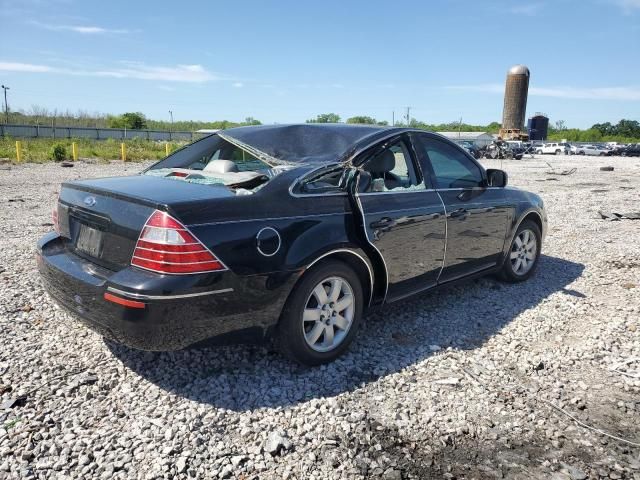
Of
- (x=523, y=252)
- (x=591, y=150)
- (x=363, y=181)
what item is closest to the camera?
(x=363, y=181)

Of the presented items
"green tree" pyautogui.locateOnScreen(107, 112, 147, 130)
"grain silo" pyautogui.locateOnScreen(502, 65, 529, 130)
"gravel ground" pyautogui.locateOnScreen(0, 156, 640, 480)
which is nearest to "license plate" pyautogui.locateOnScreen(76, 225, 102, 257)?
"gravel ground" pyautogui.locateOnScreen(0, 156, 640, 480)

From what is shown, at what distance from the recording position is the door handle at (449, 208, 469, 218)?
4.25 metres

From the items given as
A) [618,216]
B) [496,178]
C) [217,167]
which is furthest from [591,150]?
[217,167]

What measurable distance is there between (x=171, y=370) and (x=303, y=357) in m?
0.91

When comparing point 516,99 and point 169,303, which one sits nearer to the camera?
point 169,303

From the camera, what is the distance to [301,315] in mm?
3154

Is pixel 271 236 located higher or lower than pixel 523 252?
higher

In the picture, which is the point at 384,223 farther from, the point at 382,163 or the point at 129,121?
the point at 129,121

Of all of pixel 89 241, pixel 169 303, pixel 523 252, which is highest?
pixel 89 241

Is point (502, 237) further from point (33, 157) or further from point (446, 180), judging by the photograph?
point (33, 157)

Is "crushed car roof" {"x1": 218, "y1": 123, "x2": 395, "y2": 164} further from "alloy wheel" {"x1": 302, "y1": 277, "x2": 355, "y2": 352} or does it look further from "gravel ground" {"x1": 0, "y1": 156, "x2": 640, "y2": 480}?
"gravel ground" {"x1": 0, "y1": 156, "x2": 640, "y2": 480}

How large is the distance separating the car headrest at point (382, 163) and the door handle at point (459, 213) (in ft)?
2.30

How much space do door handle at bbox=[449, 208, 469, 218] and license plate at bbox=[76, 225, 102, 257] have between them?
2.78 metres

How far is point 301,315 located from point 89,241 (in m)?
1.42
